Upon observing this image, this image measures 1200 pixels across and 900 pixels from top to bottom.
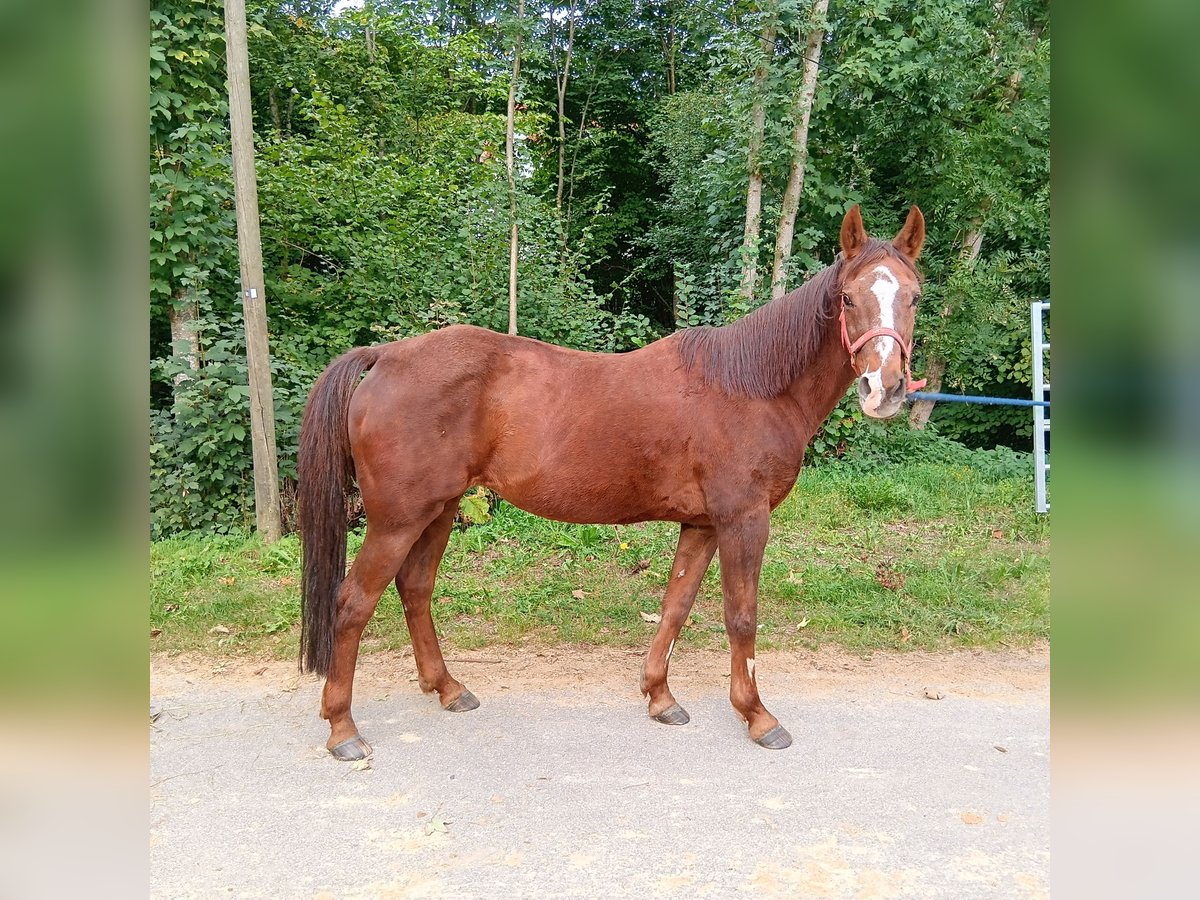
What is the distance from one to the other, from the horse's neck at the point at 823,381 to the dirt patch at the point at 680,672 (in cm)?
147

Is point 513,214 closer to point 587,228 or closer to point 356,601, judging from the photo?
point 587,228

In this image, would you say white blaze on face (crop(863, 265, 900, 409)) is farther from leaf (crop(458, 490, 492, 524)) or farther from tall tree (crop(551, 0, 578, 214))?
tall tree (crop(551, 0, 578, 214))

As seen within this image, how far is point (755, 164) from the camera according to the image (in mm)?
7656

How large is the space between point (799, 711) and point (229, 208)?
6863 millimetres

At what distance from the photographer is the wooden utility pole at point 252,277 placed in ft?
17.4

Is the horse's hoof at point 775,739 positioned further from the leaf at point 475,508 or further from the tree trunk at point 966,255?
the tree trunk at point 966,255

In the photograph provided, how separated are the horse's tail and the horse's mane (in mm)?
1738

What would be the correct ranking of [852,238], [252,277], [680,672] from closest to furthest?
[852,238] < [680,672] < [252,277]

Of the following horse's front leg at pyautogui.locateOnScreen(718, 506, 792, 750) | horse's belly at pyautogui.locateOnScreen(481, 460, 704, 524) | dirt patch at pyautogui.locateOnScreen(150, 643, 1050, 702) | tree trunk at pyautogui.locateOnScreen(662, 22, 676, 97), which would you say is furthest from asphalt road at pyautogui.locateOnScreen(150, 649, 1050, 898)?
tree trunk at pyautogui.locateOnScreen(662, 22, 676, 97)

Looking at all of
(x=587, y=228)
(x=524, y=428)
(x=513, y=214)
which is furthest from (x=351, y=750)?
(x=587, y=228)

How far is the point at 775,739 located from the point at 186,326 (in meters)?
6.10

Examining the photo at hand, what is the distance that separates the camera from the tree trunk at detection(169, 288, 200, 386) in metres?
6.13
